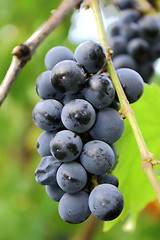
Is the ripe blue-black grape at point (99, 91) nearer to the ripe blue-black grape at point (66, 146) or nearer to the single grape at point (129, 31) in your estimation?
the ripe blue-black grape at point (66, 146)

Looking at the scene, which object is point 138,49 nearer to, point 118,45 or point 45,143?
point 118,45

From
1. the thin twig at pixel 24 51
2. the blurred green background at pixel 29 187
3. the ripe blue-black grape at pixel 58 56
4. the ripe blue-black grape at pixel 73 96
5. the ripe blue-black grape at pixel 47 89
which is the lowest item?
the blurred green background at pixel 29 187

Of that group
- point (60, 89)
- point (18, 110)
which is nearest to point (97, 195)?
point (60, 89)

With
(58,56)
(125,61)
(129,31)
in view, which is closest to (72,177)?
(58,56)

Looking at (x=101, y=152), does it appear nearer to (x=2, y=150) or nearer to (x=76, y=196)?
(x=76, y=196)

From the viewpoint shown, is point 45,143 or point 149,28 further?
point 149,28

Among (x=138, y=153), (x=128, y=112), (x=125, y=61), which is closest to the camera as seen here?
(x=128, y=112)

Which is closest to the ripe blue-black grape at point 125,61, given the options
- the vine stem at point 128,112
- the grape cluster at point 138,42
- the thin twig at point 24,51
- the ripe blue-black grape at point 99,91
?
the grape cluster at point 138,42
